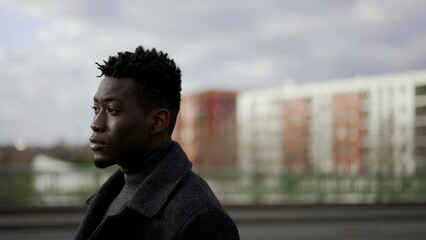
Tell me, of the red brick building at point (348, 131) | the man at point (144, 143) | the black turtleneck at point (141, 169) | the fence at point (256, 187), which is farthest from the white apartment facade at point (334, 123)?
the man at point (144, 143)

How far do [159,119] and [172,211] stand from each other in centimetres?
27

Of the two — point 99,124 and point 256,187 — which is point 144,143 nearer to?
point 99,124

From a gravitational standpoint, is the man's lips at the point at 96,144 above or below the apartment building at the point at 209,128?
below

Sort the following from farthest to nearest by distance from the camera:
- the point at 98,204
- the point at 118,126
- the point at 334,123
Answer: the point at 334,123 → the point at 98,204 → the point at 118,126

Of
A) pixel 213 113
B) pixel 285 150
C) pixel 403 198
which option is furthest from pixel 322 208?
pixel 213 113

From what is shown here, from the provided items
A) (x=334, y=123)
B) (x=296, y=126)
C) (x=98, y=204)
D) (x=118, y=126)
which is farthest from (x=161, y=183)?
(x=296, y=126)

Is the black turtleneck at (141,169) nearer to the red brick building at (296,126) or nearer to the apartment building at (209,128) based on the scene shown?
the red brick building at (296,126)

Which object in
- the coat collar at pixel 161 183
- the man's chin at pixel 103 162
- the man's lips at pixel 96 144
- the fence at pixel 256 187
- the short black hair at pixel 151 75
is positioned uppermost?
the short black hair at pixel 151 75

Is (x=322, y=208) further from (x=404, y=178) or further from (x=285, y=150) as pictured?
(x=285, y=150)

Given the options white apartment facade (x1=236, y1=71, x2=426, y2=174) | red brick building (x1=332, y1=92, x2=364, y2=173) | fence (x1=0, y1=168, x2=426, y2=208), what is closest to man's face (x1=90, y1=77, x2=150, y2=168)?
fence (x1=0, y1=168, x2=426, y2=208)

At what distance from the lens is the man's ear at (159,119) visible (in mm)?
1789

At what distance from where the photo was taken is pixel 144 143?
181 cm

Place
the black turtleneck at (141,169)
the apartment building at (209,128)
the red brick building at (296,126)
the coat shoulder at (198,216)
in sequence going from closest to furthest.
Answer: the coat shoulder at (198,216), the black turtleneck at (141,169), the red brick building at (296,126), the apartment building at (209,128)

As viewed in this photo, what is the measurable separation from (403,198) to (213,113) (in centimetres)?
7898
